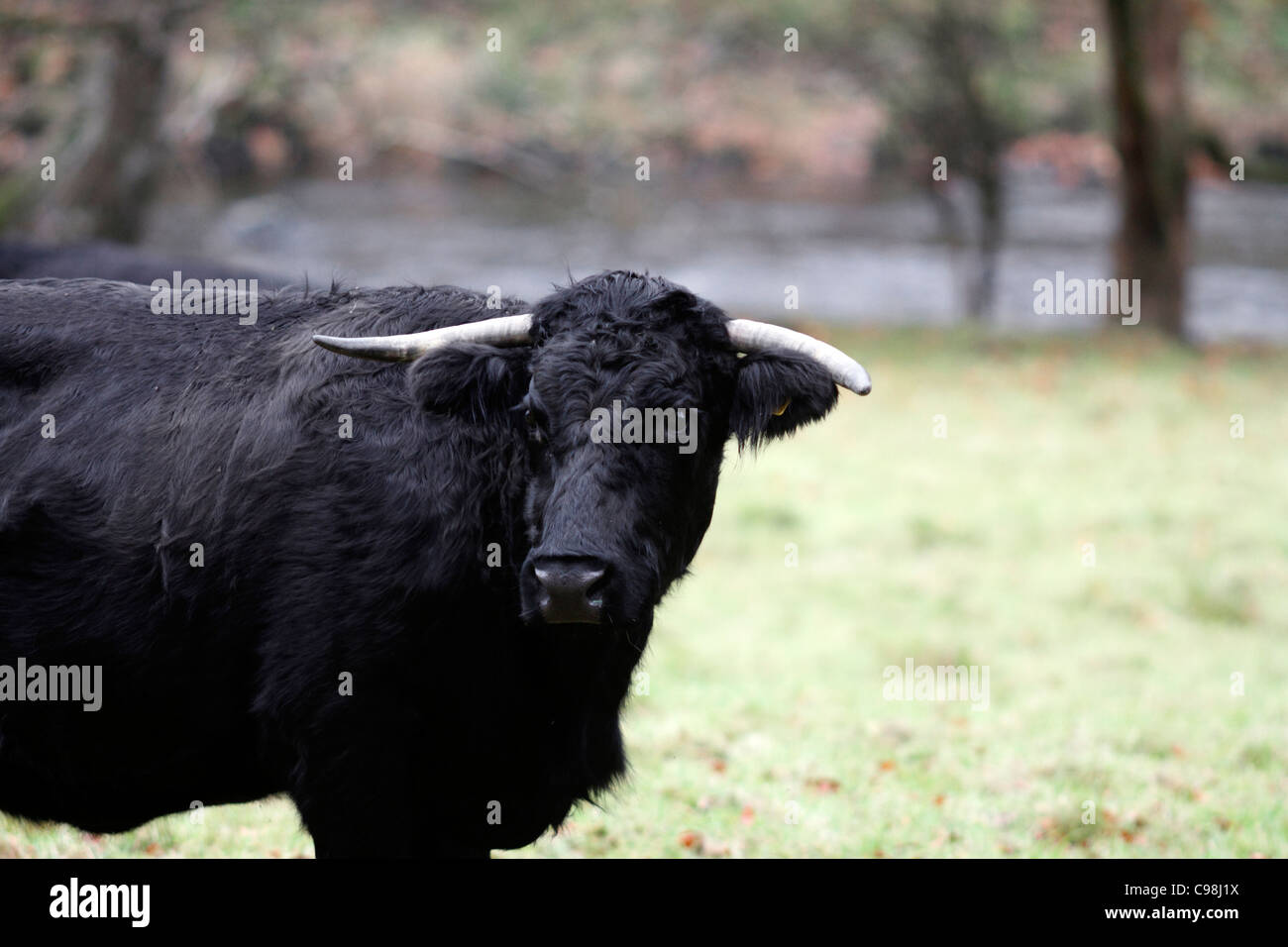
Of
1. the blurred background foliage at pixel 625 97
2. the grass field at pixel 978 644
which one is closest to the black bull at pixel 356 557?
the grass field at pixel 978 644

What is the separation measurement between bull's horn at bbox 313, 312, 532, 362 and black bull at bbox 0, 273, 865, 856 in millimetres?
A: 60

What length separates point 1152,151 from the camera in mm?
18719

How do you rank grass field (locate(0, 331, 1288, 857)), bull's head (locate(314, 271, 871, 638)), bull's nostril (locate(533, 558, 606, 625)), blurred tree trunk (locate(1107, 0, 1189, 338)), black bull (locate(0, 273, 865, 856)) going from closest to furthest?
bull's nostril (locate(533, 558, 606, 625)) < bull's head (locate(314, 271, 871, 638)) < black bull (locate(0, 273, 865, 856)) < grass field (locate(0, 331, 1288, 857)) < blurred tree trunk (locate(1107, 0, 1189, 338))

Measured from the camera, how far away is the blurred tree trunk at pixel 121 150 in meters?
15.7

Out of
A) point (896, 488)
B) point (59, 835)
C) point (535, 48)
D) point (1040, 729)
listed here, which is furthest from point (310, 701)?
point (535, 48)

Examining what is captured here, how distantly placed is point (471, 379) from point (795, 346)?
97 centimetres

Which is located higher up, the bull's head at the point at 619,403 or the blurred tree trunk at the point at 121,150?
the blurred tree trunk at the point at 121,150

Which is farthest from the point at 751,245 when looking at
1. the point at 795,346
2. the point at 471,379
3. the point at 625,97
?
the point at 471,379

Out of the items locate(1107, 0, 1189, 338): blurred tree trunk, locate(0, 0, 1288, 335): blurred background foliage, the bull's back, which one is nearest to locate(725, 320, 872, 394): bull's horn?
the bull's back

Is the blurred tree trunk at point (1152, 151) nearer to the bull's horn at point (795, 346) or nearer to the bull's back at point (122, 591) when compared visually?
the bull's horn at point (795, 346)

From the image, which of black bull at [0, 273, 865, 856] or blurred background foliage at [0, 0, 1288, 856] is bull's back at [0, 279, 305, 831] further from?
blurred background foliage at [0, 0, 1288, 856]

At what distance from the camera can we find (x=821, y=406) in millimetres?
4297

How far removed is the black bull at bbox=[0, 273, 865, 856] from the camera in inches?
158

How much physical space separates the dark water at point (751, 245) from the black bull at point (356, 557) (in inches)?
674
